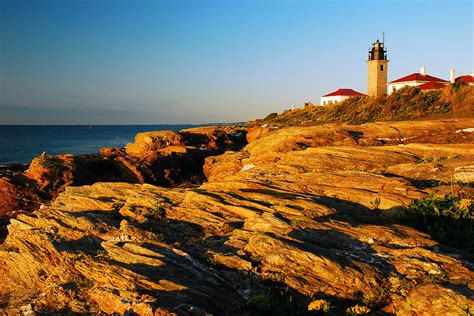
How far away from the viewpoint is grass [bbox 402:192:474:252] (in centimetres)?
1281

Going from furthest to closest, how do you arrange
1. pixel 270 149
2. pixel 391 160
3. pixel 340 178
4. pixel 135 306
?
pixel 270 149, pixel 391 160, pixel 340 178, pixel 135 306

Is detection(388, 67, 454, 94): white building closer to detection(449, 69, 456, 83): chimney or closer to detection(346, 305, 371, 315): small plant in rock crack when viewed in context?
detection(449, 69, 456, 83): chimney

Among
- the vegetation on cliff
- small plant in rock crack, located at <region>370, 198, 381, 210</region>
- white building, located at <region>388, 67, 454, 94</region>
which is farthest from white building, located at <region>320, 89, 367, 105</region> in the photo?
small plant in rock crack, located at <region>370, 198, 381, 210</region>

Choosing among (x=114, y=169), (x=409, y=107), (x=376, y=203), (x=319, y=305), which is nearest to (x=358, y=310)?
(x=319, y=305)

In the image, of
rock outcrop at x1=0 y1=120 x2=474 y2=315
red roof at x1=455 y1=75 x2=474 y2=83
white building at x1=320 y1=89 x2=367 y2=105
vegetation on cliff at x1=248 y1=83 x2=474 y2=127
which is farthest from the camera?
white building at x1=320 y1=89 x2=367 y2=105

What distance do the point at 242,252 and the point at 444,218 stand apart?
8.08 m

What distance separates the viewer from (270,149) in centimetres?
3091

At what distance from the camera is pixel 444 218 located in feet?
45.6

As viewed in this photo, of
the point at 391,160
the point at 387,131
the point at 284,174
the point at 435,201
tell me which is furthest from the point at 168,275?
the point at 387,131

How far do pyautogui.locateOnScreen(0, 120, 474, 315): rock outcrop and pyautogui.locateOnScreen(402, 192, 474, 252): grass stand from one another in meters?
0.65

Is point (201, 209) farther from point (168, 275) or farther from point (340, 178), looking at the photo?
point (340, 178)

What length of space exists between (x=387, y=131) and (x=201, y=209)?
23.6 meters

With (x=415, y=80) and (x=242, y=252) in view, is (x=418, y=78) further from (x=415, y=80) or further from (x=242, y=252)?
(x=242, y=252)

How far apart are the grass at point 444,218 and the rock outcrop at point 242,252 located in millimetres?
651
